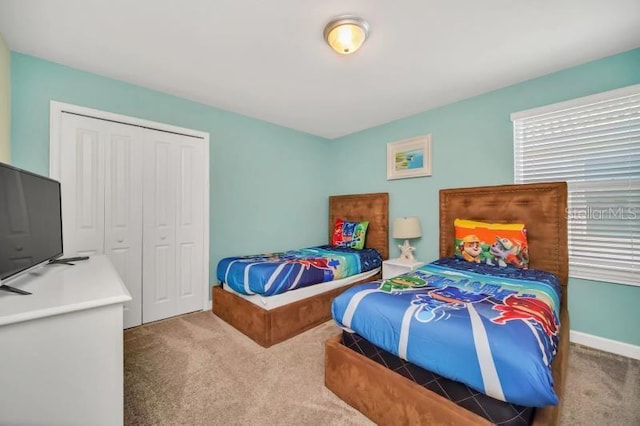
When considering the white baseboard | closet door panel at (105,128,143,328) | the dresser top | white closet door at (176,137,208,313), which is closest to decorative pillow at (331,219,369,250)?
white closet door at (176,137,208,313)

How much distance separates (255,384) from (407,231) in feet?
7.39

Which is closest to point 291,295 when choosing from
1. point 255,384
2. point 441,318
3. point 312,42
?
point 255,384

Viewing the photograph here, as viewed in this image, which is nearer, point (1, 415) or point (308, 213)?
point (1, 415)

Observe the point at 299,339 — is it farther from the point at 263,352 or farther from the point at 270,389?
the point at 270,389

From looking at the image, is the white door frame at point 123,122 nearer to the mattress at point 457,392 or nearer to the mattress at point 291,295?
the mattress at point 291,295

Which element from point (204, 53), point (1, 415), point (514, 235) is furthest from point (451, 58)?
point (1, 415)

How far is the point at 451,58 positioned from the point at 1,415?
3.21 m

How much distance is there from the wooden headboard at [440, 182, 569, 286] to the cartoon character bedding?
2.11 ft

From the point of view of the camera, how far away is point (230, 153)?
10.6 ft

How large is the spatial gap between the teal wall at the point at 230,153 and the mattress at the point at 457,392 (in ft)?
7.67

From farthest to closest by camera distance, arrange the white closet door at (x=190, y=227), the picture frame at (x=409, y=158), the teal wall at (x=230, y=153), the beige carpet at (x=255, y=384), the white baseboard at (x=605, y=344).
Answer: the picture frame at (x=409, y=158) < the white closet door at (x=190, y=227) < the teal wall at (x=230, y=153) < the white baseboard at (x=605, y=344) < the beige carpet at (x=255, y=384)

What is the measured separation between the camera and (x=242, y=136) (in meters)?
3.34

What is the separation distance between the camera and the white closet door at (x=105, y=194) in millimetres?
2275

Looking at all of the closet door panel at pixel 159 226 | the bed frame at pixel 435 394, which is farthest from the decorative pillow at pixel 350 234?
the closet door panel at pixel 159 226
